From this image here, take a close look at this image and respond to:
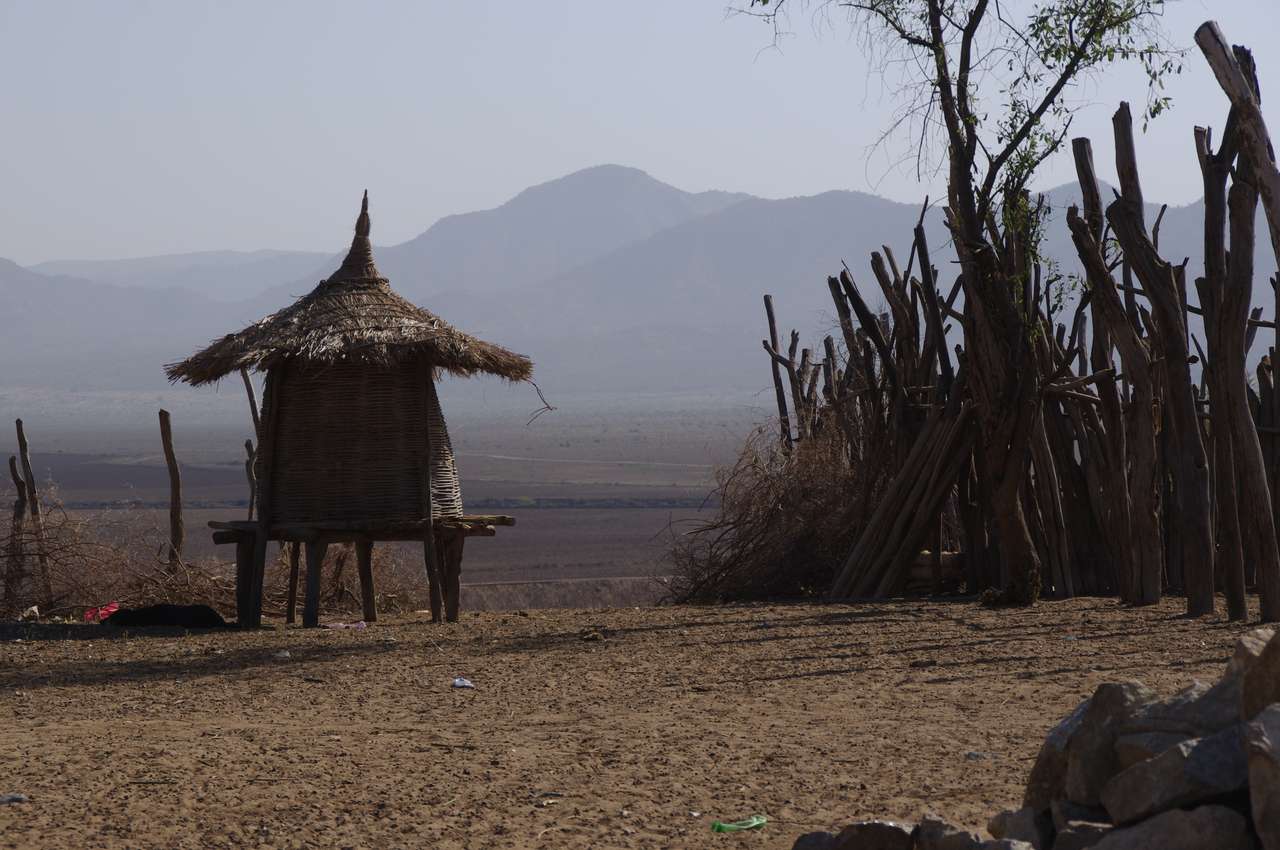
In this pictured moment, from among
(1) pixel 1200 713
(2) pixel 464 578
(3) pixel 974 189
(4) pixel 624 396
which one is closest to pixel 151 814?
(1) pixel 1200 713

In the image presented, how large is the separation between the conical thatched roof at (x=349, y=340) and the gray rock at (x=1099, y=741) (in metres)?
6.80

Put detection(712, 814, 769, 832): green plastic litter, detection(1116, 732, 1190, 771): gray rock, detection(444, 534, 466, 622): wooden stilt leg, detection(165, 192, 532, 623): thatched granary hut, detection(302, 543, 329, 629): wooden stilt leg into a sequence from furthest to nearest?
detection(444, 534, 466, 622): wooden stilt leg
detection(302, 543, 329, 629): wooden stilt leg
detection(165, 192, 532, 623): thatched granary hut
detection(712, 814, 769, 832): green plastic litter
detection(1116, 732, 1190, 771): gray rock

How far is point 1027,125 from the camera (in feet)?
34.3

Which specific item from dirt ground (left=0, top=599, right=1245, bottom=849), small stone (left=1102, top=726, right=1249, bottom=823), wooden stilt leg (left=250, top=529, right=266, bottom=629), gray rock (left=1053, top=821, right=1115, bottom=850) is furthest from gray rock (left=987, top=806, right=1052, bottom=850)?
wooden stilt leg (left=250, top=529, right=266, bottom=629)

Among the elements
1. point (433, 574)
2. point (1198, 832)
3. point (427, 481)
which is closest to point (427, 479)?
point (427, 481)

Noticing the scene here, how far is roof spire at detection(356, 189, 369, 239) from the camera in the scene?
1141 centimetres

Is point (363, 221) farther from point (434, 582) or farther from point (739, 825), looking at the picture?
point (739, 825)

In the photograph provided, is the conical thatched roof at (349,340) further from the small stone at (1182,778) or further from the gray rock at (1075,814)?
the small stone at (1182,778)

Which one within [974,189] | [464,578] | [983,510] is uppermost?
[974,189]

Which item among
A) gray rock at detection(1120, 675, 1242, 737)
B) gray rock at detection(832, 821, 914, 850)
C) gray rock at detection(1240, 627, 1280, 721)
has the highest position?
gray rock at detection(1240, 627, 1280, 721)

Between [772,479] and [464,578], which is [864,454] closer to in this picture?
[772,479]

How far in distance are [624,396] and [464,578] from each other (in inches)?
4655

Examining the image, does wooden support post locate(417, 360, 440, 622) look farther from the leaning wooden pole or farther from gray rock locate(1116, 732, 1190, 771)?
gray rock locate(1116, 732, 1190, 771)

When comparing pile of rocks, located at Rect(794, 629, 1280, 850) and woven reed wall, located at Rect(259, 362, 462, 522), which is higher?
woven reed wall, located at Rect(259, 362, 462, 522)
